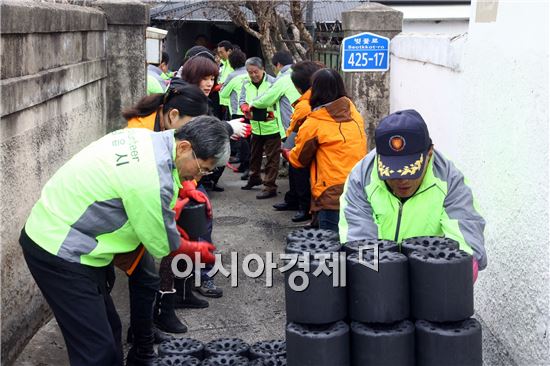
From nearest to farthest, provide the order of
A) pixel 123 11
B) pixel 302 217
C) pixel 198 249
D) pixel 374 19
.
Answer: pixel 198 249
pixel 123 11
pixel 374 19
pixel 302 217

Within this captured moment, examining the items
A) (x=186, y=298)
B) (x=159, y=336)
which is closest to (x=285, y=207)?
(x=186, y=298)

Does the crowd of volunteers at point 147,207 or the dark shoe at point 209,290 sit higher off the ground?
the crowd of volunteers at point 147,207

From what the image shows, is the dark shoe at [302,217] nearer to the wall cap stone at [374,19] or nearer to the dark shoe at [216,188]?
the dark shoe at [216,188]

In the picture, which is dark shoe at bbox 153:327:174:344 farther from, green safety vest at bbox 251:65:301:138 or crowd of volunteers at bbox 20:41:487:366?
green safety vest at bbox 251:65:301:138

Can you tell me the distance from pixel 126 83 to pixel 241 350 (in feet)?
17.2

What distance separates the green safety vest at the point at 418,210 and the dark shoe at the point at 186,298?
2704mm

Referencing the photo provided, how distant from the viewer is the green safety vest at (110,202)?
392cm

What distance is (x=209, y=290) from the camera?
22.2ft

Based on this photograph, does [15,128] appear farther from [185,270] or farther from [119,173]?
[185,270]

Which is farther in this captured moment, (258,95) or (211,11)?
(211,11)

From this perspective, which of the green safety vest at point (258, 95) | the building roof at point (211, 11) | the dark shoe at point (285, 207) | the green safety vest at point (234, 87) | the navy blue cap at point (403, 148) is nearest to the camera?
the navy blue cap at point (403, 148)

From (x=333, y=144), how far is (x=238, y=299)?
165 cm

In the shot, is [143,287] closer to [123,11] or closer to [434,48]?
[434,48]

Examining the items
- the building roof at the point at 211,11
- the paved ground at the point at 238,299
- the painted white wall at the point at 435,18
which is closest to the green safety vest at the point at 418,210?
the paved ground at the point at 238,299
